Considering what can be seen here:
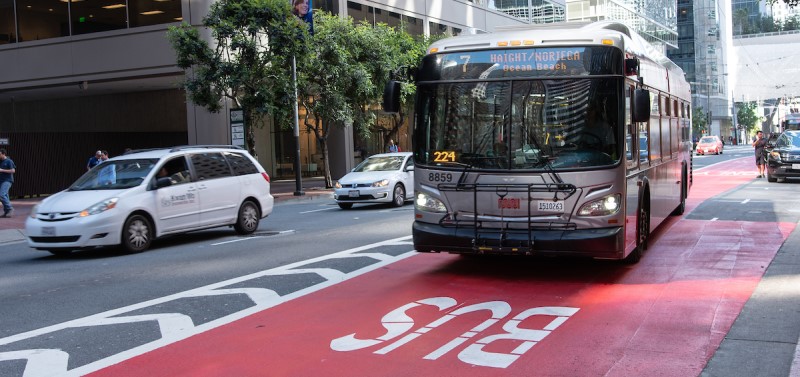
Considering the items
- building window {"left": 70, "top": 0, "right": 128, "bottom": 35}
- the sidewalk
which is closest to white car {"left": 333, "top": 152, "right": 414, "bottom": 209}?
the sidewalk

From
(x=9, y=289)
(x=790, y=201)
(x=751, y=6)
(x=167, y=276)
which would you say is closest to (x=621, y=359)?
(x=167, y=276)

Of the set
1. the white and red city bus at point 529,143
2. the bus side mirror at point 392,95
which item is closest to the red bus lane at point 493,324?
the white and red city bus at point 529,143

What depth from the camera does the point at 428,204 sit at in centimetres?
959

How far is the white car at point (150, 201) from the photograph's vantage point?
12.9 m

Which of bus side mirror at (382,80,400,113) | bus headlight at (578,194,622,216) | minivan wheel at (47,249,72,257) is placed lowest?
minivan wheel at (47,249,72,257)

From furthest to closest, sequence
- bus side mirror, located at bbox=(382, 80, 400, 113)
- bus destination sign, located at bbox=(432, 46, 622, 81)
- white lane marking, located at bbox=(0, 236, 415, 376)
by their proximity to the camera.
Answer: bus side mirror, located at bbox=(382, 80, 400, 113) → bus destination sign, located at bbox=(432, 46, 622, 81) → white lane marking, located at bbox=(0, 236, 415, 376)

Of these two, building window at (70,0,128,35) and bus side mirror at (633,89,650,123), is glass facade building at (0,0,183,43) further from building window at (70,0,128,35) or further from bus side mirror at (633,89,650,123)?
bus side mirror at (633,89,650,123)

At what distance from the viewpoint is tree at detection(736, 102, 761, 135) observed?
133 metres

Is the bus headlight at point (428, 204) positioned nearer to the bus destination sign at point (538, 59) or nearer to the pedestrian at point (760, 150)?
the bus destination sign at point (538, 59)

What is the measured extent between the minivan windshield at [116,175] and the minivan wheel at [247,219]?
229 cm

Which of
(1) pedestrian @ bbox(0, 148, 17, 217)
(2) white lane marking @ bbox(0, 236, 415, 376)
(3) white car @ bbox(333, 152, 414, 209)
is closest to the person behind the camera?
(2) white lane marking @ bbox(0, 236, 415, 376)

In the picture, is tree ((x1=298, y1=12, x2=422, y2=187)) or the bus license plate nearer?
the bus license plate

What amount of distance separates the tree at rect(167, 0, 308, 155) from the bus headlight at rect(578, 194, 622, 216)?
18.5 metres

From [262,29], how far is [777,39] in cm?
9765
